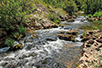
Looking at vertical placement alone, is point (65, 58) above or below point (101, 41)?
below

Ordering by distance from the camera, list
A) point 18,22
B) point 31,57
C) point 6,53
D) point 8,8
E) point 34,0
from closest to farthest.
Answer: point 31,57 < point 6,53 < point 8,8 < point 18,22 < point 34,0

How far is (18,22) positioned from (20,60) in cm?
770

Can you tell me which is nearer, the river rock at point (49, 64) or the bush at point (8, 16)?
the river rock at point (49, 64)

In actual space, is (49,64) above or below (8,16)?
below

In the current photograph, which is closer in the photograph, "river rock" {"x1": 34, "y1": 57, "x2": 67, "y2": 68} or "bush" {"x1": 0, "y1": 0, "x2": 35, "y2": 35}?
"river rock" {"x1": 34, "y1": 57, "x2": 67, "y2": 68}

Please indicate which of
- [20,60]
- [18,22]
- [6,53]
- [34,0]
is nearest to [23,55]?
[20,60]

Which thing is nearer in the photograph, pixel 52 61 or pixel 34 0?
pixel 52 61

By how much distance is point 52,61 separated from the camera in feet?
29.4

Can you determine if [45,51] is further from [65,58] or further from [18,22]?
[18,22]

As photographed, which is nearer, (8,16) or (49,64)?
(49,64)

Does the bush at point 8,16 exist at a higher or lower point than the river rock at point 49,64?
higher

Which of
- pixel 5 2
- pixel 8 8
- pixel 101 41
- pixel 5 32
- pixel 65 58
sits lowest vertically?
pixel 65 58

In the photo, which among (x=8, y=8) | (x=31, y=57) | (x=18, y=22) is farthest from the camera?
(x=18, y=22)

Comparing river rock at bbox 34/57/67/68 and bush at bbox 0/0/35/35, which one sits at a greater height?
bush at bbox 0/0/35/35
